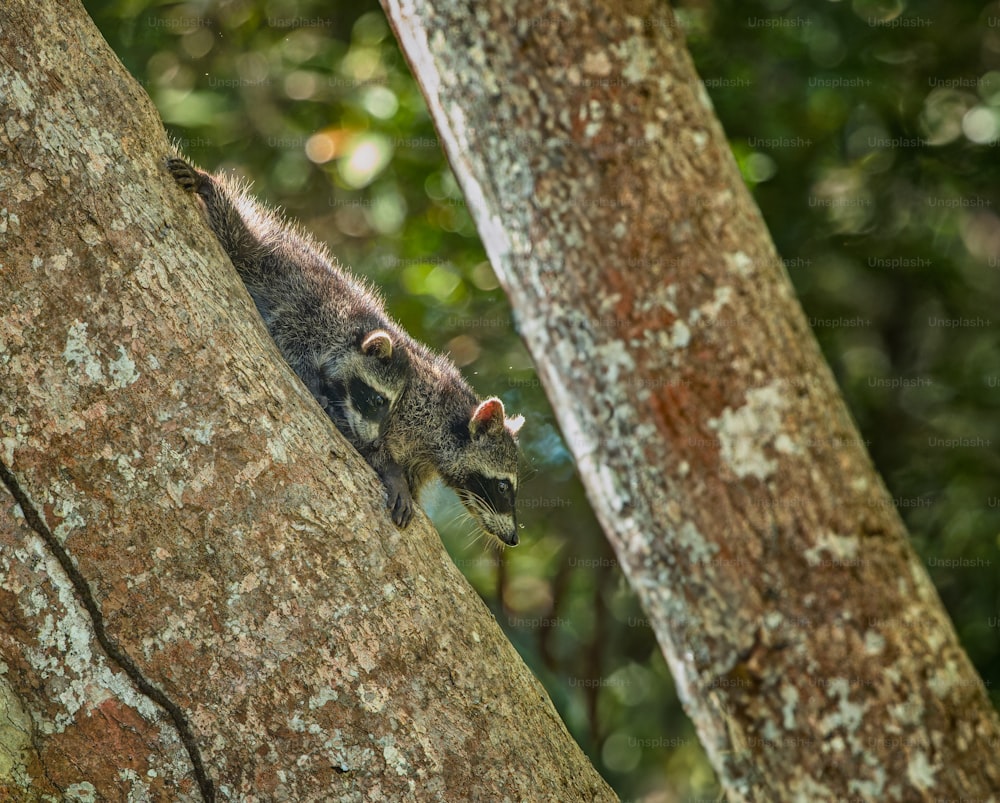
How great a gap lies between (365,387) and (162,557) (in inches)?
63.6

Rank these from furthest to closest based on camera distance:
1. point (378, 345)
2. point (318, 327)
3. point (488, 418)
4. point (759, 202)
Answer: point (759, 202)
point (488, 418)
point (318, 327)
point (378, 345)

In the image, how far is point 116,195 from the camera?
281 cm

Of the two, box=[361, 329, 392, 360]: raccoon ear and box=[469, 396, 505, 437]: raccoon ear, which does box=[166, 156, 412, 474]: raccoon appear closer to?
box=[361, 329, 392, 360]: raccoon ear

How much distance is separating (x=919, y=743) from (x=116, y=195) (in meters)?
2.23

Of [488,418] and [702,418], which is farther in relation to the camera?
[488,418]

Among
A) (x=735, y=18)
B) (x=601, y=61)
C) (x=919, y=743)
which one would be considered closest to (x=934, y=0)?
(x=735, y=18)

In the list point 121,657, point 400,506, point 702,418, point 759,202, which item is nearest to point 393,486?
point 400,506

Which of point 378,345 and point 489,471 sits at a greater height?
point 378,345

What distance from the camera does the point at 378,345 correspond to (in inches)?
163

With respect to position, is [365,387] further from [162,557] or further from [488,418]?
[162,557]

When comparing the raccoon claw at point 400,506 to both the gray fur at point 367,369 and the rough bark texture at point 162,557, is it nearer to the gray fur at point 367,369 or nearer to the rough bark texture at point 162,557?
the rough bark texture at point 162,557

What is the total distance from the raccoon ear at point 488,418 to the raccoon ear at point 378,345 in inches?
19.8

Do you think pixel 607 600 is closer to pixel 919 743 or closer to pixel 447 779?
pixel 447 779

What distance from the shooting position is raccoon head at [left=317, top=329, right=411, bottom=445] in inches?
163
